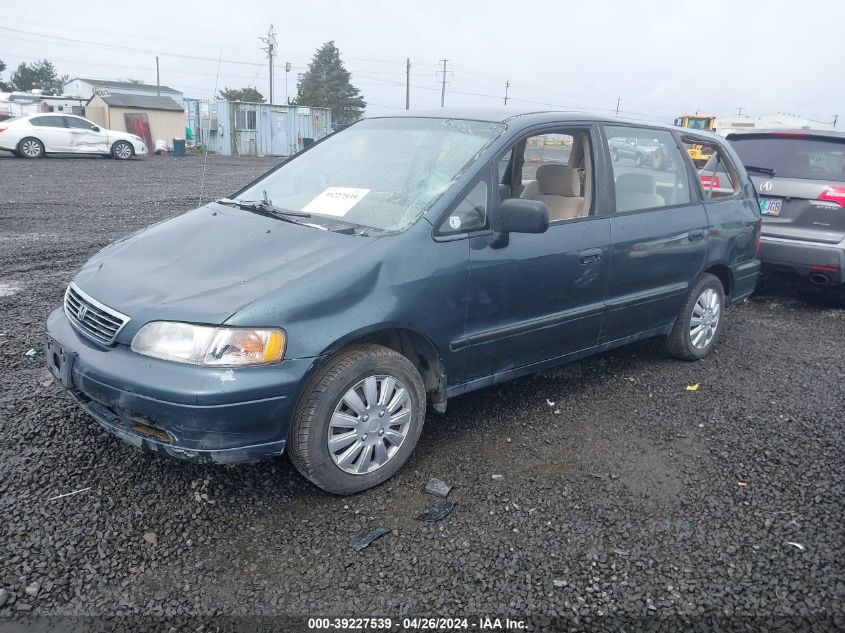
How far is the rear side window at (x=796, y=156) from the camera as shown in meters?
6.41

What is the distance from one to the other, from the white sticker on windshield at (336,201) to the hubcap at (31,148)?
21972 millimetres

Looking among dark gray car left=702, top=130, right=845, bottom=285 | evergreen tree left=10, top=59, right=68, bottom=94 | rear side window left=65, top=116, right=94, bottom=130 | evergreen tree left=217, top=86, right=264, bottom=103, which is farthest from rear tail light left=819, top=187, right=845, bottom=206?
evergreen tree left=10, top=59, right=68, bottom=94

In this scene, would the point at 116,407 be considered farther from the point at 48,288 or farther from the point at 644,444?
the point at 48,288

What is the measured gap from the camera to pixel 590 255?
3922 millimetres

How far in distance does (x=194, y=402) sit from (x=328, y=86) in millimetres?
68849

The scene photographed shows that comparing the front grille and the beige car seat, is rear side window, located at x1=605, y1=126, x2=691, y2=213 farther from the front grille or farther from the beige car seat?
the front grille

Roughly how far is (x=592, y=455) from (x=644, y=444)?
0.37 m

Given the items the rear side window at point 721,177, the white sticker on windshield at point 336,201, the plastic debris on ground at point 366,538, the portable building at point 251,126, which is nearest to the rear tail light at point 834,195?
the rear side window at point 721,177

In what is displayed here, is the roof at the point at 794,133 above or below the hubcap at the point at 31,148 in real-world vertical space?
above

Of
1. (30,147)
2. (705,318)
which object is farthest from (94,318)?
(30,147)

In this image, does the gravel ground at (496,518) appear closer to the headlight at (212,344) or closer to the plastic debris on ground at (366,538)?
the plastic debris on ground at (366,538)

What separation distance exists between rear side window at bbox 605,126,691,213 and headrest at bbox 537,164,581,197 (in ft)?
0.82

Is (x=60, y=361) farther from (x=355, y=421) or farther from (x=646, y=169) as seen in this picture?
(x=646, y=169)

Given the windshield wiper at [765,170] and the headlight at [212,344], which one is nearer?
the headlight at [212,344]
